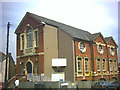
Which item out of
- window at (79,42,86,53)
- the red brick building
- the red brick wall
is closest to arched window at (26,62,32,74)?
the red brick building

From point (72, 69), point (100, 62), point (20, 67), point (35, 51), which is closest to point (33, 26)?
point (35, 51)

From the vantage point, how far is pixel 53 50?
2644 cm

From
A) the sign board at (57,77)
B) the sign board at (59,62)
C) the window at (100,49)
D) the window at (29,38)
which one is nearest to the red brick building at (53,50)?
the window at (29,38)

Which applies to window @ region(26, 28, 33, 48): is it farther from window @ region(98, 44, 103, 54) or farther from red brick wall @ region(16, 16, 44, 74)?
window @ region(98, 44, 103, 54)

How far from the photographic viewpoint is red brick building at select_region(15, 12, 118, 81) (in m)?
25.2

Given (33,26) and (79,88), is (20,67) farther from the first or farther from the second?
(79,88)

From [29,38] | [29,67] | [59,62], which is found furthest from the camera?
[29,38]

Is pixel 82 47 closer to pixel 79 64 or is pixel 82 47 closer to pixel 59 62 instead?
pixel 79 64

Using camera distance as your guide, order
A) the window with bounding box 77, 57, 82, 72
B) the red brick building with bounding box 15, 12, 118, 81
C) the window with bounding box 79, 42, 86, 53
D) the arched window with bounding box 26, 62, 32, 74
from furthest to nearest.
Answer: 1. the window with bounding box 79, 42, 86, 53
2. the arched window with bounding box 26, 62, 32, 74
3. the window with bounding box 77, 57, 82, 72
4. the red brick building with bounding box 15, 12, 118, 81

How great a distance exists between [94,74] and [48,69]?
7.22m

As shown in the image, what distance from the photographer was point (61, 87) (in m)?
20.8

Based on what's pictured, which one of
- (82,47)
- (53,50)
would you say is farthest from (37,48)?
(82,47)

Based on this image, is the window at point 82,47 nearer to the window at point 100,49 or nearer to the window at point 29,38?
the window at point 100,49

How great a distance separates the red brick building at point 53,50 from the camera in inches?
992
